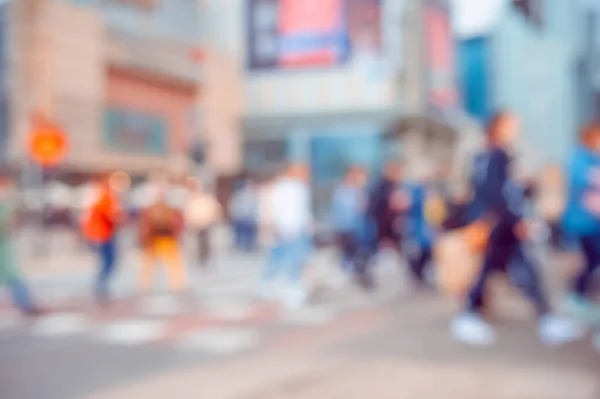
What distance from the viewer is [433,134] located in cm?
159

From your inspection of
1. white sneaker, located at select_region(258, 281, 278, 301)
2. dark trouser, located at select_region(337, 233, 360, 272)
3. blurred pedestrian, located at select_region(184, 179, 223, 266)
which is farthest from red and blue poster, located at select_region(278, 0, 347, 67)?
dark trouser, located at select_region(337, 233, 360, 272)

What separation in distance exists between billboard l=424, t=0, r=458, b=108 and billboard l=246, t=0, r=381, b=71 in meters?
0.16

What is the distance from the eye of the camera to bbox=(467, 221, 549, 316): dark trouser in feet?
7.06

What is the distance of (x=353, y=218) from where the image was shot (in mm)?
3746

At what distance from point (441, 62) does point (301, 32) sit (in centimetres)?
32

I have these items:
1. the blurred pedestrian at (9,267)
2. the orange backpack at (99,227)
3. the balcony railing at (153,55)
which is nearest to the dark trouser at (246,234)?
the blurred pedestrian at (9,267)

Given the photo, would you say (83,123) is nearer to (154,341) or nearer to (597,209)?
(154,341)

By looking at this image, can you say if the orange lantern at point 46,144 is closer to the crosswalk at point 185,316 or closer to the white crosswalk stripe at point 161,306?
the crosswalk at point 185,316

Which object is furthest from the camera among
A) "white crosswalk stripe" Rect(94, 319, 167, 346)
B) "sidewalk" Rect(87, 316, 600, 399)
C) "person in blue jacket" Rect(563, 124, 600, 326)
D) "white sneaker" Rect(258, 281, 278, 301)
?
"white sneaker" Rect(258, 281, 278, 301)

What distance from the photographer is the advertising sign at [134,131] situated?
4.34 feet

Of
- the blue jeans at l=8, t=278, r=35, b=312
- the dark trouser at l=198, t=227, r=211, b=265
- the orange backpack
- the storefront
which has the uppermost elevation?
the storefront

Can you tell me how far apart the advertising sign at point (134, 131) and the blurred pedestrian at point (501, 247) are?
895 millimetres

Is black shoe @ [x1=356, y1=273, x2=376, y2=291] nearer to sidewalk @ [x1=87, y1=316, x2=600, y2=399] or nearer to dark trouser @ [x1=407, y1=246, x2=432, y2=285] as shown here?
dark trouser @ [x1=407, y1=246, x2=432, y2=285]

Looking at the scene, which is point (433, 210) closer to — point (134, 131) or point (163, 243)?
point (163, 243)
